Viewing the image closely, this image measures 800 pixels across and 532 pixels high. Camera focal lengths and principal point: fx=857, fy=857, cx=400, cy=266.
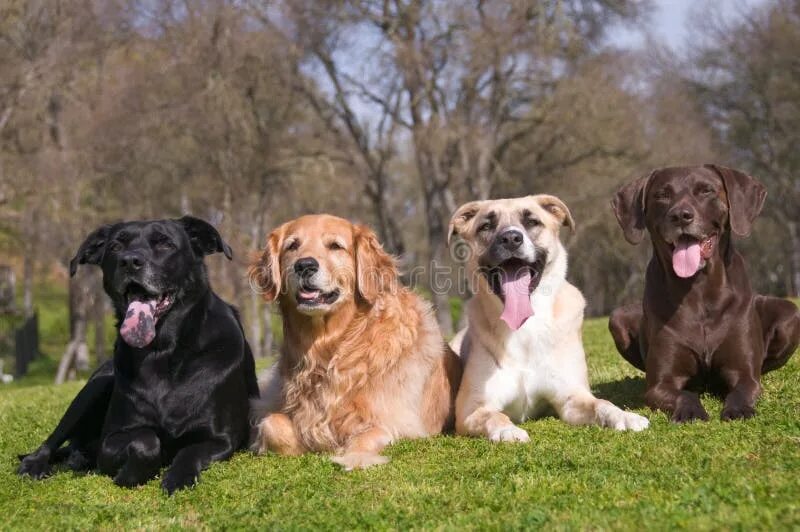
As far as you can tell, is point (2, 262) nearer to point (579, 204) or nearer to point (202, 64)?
point (202, 64)

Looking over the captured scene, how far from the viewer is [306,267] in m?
5.52

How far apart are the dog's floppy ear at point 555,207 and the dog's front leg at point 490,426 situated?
149 cm

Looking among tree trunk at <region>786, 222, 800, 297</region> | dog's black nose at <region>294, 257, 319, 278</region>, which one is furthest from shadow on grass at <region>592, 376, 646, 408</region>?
tree trunk at <region>786, 222, 800, 297</region>

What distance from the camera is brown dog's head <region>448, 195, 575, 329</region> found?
5719 mm

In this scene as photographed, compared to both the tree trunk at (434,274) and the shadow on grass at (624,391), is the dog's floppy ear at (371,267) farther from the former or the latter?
the tree trunk at (434,274)

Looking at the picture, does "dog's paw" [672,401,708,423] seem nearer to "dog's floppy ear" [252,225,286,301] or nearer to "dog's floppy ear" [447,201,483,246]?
"dog's floppy ear" [447,201,483,246]

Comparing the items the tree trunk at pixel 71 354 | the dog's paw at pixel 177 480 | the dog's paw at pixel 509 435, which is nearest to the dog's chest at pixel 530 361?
the dog's paw at pixel 509 435

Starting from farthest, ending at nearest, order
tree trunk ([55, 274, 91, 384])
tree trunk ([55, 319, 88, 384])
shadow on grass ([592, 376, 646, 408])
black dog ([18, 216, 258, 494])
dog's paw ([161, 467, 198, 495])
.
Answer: tree trunk ([55, 274, 91, 384]) < tree trunk ([55, 319, 88, 384]) < shadow on grass ([592, 376, 646, 408]) < black dog ([18, 216, 258, 494]) < dog's paw ([161, 467, 198, 495])

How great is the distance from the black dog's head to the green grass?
102 centimetres

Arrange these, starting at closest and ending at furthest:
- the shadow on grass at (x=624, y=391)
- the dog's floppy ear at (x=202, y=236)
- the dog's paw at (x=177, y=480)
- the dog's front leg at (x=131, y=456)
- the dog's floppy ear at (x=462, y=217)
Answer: the dog's paw at (x=177, y=480) → the dog's front leg at (x=131, y=456) → the dog's floppy ear at (x=202, y=236) → the dog's floppy ear at (x=462, y=217) → the shadow on grass at (x=624, y=391)

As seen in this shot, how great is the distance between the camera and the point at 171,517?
4262mm

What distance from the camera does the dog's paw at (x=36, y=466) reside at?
5.47 m

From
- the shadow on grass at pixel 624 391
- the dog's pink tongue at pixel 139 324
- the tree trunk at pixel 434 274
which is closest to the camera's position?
the dog's pink tongue at pixel 139 324

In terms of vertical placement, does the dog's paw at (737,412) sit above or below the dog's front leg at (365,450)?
above
